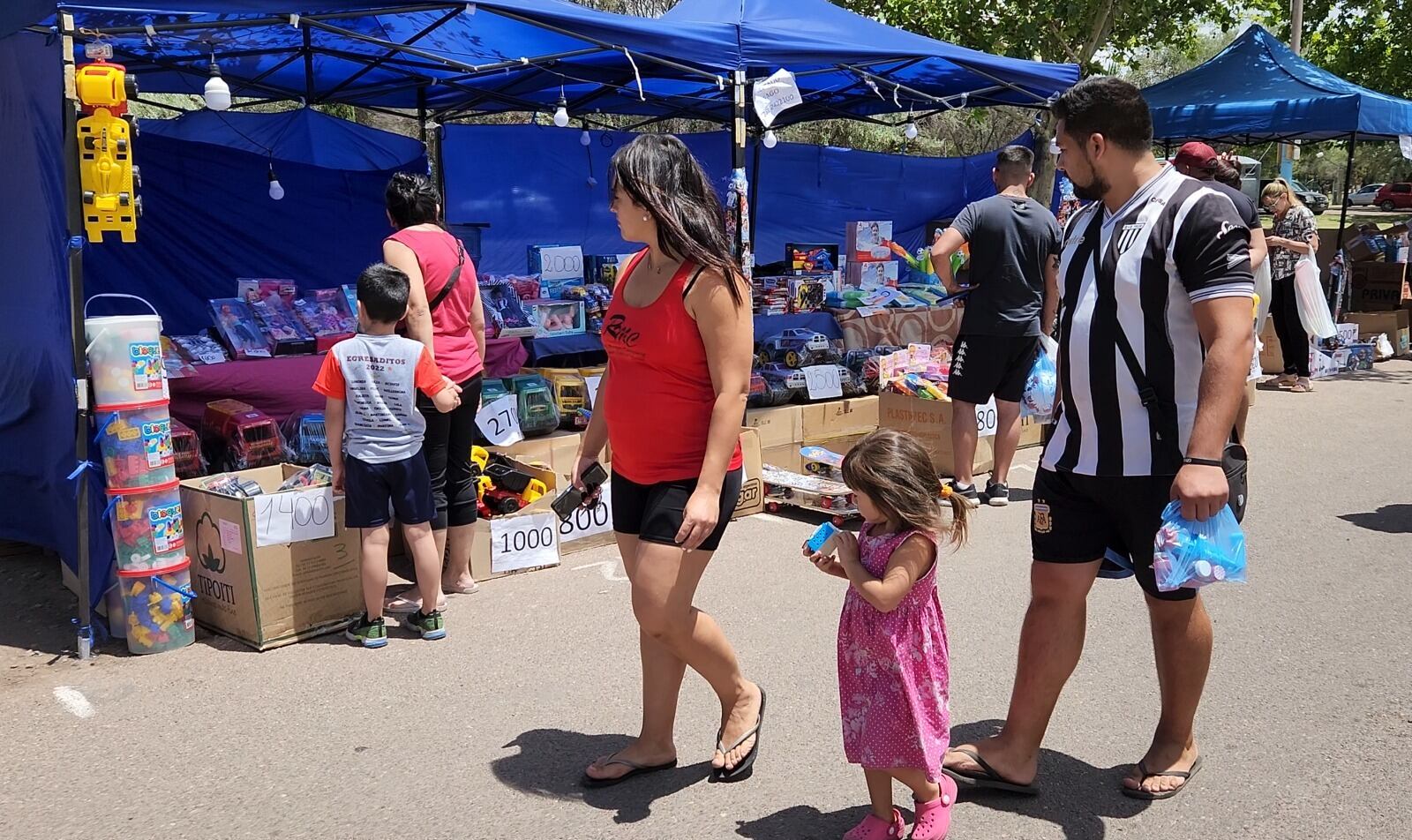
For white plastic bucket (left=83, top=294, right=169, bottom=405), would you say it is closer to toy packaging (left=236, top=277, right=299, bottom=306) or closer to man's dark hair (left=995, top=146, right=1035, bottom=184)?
toy packaging (left=236, top=277, right=299, bottom=306)

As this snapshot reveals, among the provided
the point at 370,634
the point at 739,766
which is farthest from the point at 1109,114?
the point at 370,634

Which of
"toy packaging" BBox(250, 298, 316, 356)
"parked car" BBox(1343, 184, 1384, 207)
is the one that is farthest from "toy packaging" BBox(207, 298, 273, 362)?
"parked car" BBox(1343, 184, 1384, 207)

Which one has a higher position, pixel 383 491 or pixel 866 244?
pixel 866 244

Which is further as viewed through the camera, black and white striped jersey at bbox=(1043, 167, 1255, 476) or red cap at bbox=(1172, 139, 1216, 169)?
red cap at bbox=(1172, 139, 1216, 169)

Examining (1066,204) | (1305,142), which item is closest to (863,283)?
(1066,204)

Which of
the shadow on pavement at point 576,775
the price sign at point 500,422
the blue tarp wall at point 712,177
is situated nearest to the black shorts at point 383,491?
the shadow on pavement at point 576,775

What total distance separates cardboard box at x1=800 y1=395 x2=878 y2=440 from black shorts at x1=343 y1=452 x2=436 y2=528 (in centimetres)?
331

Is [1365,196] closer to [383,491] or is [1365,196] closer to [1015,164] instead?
[1015,164]

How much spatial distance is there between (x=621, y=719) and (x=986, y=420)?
4.48 metres

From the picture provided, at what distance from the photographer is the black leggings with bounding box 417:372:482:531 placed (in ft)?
16.4

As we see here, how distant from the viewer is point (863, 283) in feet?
30.9

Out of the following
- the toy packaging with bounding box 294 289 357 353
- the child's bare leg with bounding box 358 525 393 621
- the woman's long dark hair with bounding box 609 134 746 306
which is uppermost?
the woman's long dark hair with bounding box 609 134 746 306

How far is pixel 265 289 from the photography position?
7418mm

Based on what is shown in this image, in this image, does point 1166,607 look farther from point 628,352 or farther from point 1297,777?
point 628,352
